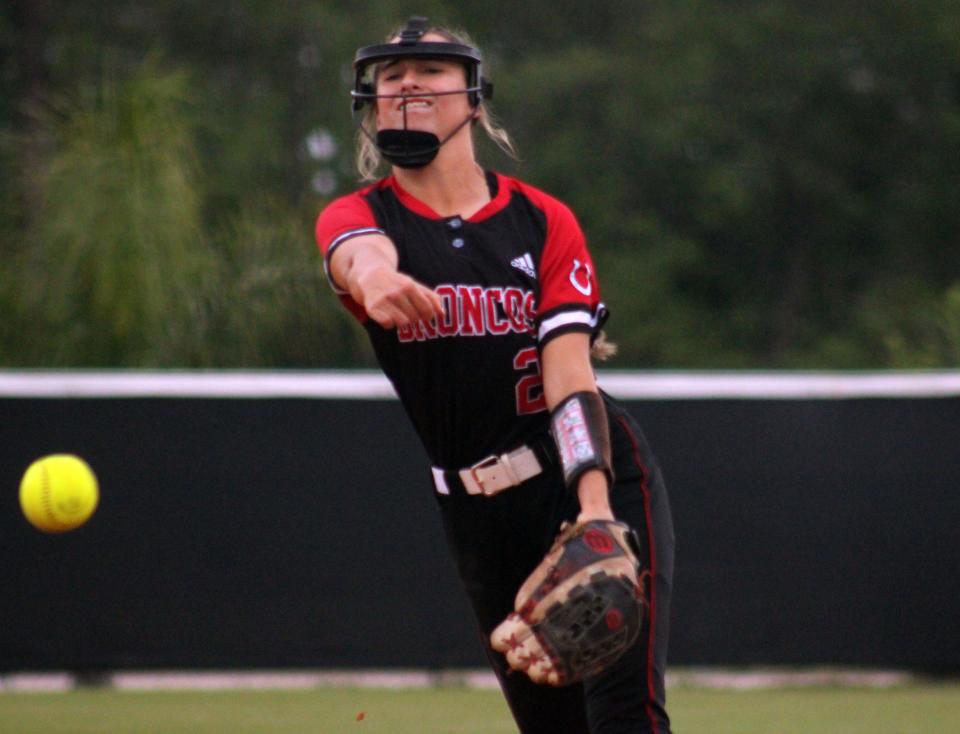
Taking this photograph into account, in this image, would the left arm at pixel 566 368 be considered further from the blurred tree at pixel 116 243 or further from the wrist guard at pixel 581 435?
the blurred tree at pixel 116 243

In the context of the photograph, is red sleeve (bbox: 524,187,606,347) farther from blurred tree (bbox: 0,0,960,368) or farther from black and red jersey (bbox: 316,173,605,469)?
blurred tree (bbox: 0,0,960,368)

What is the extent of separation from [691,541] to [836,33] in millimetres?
18560

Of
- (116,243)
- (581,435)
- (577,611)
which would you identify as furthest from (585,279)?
(116,243)

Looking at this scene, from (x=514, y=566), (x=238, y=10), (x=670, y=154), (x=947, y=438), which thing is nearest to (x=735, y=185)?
(x=670, y=154)

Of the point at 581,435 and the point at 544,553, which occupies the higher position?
the point at 581,435

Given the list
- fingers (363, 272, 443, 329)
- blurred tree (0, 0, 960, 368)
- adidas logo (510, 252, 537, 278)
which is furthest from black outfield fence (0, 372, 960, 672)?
blurred tree (0, 0, 960, 368)

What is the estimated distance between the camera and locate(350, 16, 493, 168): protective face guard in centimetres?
366

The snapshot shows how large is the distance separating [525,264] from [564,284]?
0.11m

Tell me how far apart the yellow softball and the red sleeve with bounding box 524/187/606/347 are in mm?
3439

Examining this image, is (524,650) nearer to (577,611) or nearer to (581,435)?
(577,611)

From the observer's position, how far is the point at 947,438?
7.69 m

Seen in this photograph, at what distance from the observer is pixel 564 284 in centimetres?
359

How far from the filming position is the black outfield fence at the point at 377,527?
24.8 ft

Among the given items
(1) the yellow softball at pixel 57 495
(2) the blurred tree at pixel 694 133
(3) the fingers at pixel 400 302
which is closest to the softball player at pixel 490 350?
(3) the fingers at pixel 400 302
